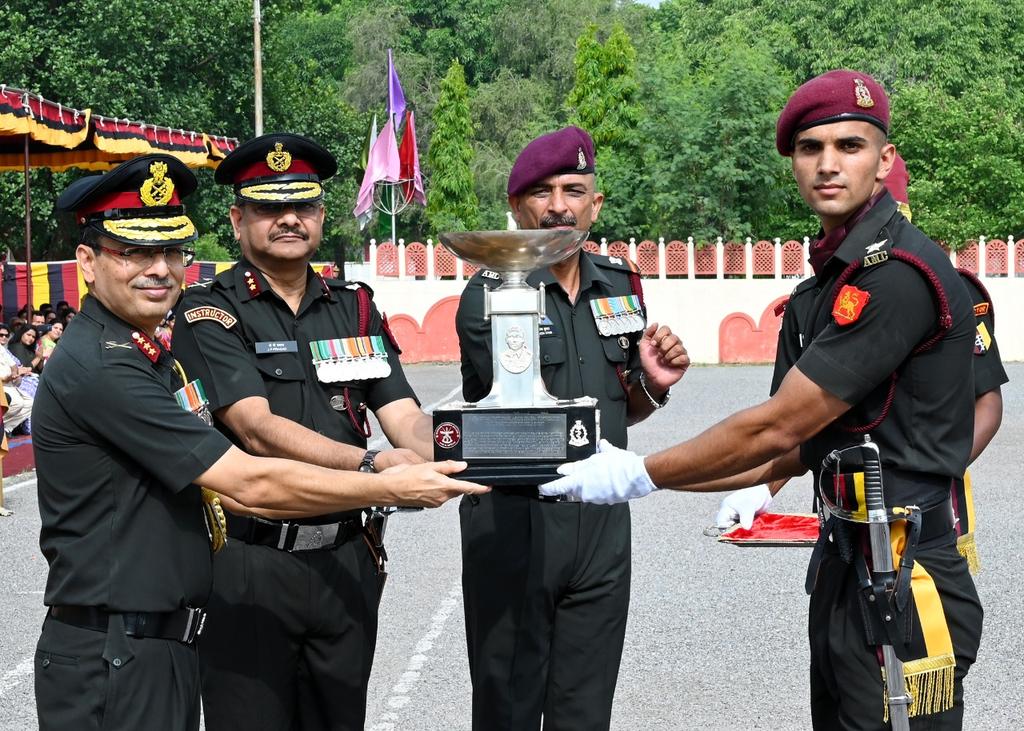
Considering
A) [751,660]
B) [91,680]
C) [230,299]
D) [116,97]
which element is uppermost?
[116,97]

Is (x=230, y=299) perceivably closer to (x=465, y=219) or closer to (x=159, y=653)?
(x=159, y=653)

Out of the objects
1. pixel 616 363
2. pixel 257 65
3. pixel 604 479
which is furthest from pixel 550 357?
pixel 257 65

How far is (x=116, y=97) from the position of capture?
34.2 m

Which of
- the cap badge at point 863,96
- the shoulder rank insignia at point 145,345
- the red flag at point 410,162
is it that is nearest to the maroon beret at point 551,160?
the cap badge at point 863,96

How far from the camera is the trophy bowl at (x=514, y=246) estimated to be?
370cm

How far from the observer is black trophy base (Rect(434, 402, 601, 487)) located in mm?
3734

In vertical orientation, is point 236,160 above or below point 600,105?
below

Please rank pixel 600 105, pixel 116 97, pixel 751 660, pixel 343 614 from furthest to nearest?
pixel 600 105 < pixel 116 97 < pixel 751 660 < pixel 343 614

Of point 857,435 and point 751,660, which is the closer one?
point 857,435

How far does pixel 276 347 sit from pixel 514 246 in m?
1.00

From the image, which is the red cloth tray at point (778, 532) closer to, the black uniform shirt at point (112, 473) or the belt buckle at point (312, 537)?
the belt buckle at point (312, 537)

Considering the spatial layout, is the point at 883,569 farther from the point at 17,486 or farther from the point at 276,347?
the point at 17,486

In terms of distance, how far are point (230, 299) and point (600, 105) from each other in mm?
39973

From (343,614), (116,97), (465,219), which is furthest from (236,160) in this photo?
(465,219)
